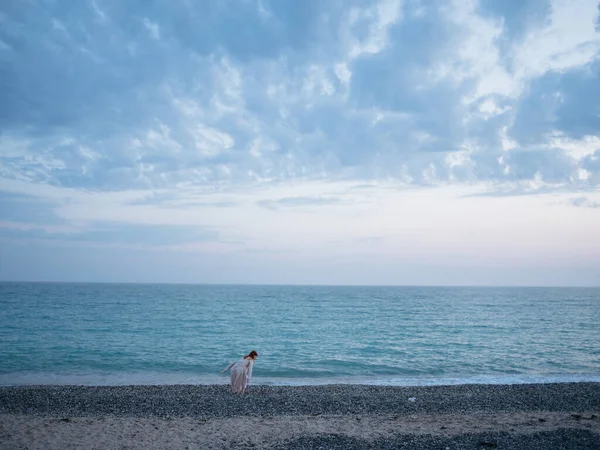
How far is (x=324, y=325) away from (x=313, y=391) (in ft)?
97.5

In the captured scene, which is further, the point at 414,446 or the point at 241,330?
the point at 241,330

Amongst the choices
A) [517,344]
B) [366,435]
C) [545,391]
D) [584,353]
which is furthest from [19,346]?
[584,353]

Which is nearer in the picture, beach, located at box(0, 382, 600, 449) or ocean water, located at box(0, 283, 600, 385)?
beach, located at box(0, 382, 600, 449)

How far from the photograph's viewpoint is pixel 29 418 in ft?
41.6

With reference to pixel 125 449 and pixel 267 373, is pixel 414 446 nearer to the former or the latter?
pixel 125 449

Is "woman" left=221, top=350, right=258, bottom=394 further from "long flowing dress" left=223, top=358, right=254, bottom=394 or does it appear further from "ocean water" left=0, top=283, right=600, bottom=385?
"ocean water" left=0, top=283, right=600, bottom=385

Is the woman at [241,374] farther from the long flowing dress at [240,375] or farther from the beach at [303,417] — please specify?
the beach at [303,417]

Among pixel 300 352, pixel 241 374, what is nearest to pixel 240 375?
pixel 241 374

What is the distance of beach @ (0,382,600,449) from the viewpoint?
1039 cm

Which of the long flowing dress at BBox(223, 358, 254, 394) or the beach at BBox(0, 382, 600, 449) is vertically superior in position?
the long flowing dress at BBox(223, 358, 254, 394)

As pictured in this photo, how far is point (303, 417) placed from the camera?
1291 cm

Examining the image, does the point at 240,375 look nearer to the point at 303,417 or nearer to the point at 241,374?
the point at 241,374

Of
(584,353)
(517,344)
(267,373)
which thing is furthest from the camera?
(517,344)

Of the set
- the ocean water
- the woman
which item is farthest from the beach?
the ocean water
